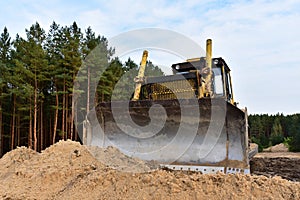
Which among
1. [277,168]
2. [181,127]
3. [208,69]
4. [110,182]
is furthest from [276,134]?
[110,182]

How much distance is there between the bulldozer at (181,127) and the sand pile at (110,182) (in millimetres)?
379

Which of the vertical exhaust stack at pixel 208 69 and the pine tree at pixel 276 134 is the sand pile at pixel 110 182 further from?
the pine tree at pixel 276 134

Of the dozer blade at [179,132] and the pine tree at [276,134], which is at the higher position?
the dozer blade at [179,132]

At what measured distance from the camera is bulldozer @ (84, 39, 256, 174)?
12.7ft

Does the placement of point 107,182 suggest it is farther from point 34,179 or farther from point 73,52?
point 73,52

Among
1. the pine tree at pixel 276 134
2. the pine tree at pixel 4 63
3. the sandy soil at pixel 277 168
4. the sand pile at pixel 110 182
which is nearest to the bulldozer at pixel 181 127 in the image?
the sand pile at pixel 110 182

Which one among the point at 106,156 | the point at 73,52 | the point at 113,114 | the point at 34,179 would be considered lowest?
the point at 34,179

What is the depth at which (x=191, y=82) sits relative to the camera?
16.5ft

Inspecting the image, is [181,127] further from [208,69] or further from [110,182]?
[110,182]

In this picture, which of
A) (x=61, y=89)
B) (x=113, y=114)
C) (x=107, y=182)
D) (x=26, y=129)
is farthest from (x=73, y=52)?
(x=107, y=182)

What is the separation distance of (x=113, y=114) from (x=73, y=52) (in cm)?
1528

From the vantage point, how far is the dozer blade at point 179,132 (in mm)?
3867

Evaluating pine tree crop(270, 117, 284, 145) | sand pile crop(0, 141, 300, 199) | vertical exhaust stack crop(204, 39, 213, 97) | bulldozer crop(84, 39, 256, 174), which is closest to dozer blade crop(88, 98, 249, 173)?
bulldozer crop(84, 39, 256, 174)

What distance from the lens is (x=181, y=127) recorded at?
4.32 meters
